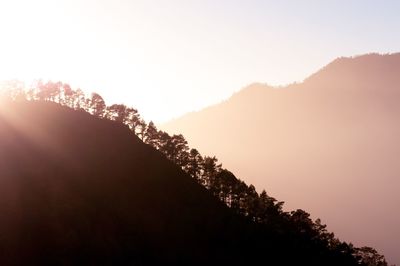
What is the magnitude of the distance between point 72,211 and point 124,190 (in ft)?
76.4

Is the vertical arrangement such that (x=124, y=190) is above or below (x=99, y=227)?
above

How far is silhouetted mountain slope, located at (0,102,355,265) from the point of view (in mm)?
89238

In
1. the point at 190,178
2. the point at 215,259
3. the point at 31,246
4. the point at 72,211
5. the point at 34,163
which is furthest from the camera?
the point at 190,178

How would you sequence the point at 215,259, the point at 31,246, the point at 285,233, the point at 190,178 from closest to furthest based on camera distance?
the point at 31,246
the point at 215,259
the point at 285,233
the point at 190,178

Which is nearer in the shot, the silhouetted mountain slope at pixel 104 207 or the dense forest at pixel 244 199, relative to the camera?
the silhouetted mountain slope at pixel 104 207

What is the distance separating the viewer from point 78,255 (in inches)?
3393

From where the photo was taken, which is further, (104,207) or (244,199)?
(244,199)

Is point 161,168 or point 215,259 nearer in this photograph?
point 215,259

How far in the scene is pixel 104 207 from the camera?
10550 centimetres

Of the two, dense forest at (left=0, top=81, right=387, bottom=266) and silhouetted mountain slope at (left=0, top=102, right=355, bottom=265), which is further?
dense forest at (left=0, top=81, right=387, bottom=266)

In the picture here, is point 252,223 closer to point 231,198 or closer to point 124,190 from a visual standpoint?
point 231,198

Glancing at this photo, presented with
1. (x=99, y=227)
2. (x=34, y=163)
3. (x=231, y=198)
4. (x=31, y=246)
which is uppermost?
(x=231, y=198)

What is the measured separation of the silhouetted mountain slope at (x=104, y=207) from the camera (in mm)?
89238

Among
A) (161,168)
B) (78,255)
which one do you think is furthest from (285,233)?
(78,255)
